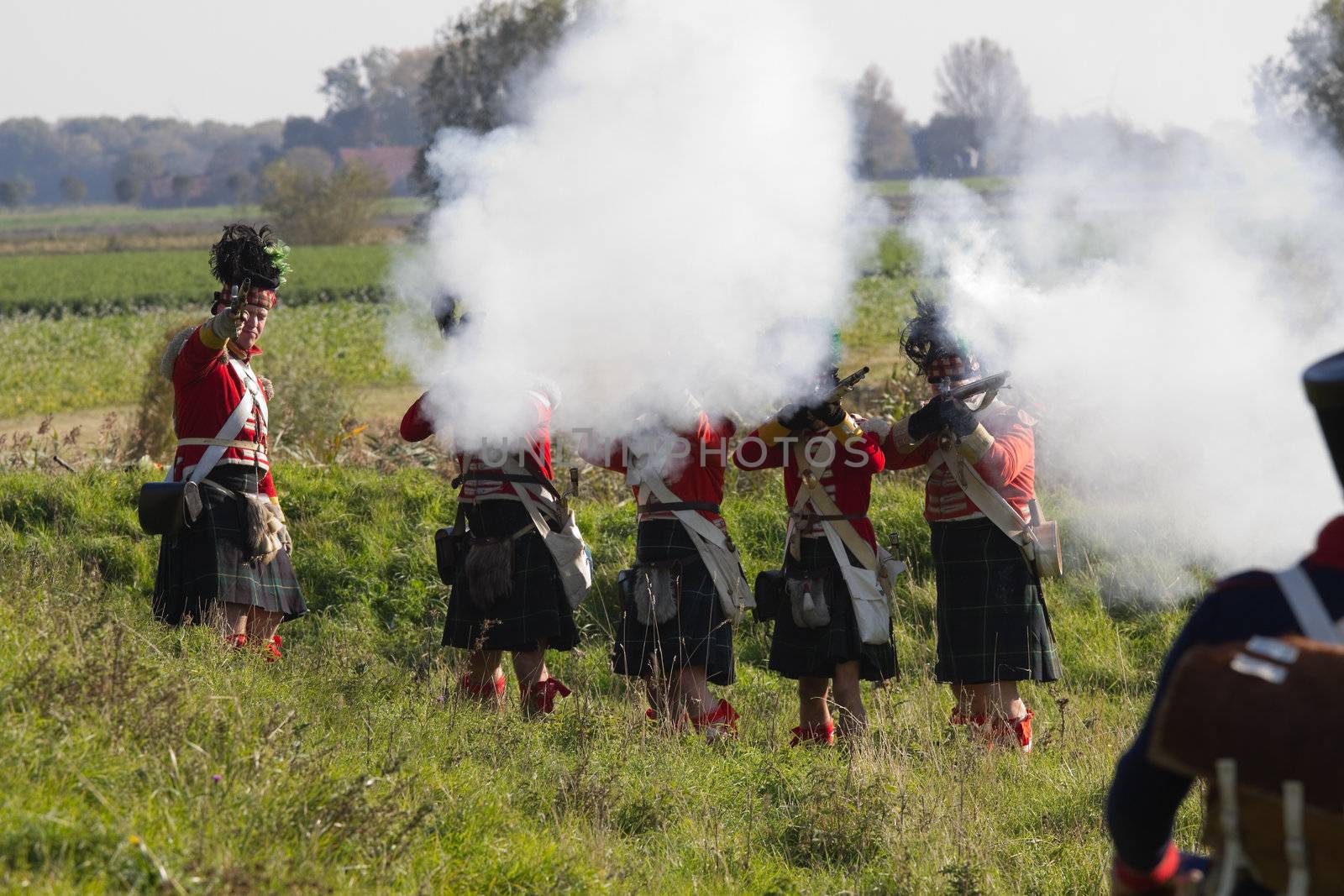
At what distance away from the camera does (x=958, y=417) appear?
236 inches

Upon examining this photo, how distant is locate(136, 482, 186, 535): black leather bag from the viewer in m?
6.46

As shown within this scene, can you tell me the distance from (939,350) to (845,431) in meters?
0.56

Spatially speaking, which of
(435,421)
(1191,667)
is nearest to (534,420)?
(435,421)

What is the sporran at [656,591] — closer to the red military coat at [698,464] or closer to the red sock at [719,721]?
the red military coat at [698,464]

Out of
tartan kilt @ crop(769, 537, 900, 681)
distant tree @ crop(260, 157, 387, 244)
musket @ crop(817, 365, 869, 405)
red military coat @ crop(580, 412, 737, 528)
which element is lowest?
tartan kilt @ crop(769, 537, 900, 681)

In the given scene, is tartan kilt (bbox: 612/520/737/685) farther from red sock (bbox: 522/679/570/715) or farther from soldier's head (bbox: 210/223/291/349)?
soldier's head (bbox: 210/223/291/349)

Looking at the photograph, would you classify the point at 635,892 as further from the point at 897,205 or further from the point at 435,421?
the point at 897,205

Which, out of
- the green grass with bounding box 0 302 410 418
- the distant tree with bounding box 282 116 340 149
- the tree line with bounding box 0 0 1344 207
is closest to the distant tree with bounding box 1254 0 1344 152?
the tree line with bounding box 0 0 1344 207

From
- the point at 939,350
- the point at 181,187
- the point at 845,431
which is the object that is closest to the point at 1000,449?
the point at 939,350

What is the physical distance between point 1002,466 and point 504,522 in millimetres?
2289

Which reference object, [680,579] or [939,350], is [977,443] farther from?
[680,579]

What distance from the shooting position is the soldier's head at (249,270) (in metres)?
6.68

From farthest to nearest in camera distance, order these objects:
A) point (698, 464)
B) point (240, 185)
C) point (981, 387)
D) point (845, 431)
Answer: point (240, 185)
point (698, 464)
point (845, 431)
point (981, 387)

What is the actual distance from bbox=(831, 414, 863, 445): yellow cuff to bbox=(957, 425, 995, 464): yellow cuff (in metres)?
0.45
